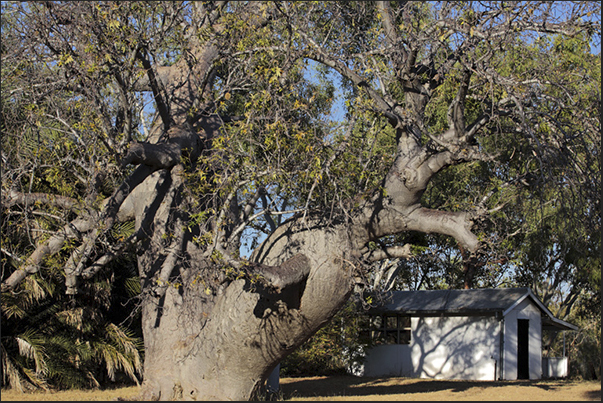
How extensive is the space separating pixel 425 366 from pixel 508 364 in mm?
2684

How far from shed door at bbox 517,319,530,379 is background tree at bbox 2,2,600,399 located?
1212cm

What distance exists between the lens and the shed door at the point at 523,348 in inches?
784

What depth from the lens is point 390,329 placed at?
21.0 metres

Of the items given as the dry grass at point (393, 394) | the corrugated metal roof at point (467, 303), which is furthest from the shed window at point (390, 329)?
the dry grass at point (393, 394)

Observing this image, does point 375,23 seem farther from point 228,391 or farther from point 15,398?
point 15,398

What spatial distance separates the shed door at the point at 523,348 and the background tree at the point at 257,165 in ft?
39.8

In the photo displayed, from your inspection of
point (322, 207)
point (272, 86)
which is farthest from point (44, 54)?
point (322, 207)

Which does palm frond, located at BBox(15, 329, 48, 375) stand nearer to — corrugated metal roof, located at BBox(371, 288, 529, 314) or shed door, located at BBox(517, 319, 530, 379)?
corrugated metal roof, located at BBox(371, 288, 529, 314)

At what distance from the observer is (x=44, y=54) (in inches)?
359

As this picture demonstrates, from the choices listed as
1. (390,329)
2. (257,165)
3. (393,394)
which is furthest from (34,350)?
(390,329)

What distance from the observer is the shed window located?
2064cm

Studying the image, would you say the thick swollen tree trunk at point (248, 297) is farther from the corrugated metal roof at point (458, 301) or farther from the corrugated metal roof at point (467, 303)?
the corrugated metal roof at point (458, 301)

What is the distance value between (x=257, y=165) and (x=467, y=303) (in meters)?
12.3

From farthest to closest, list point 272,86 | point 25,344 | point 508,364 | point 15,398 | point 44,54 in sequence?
point 508,364 < point 25,344 < point 15,398 < point 272,86 < point 44,54
